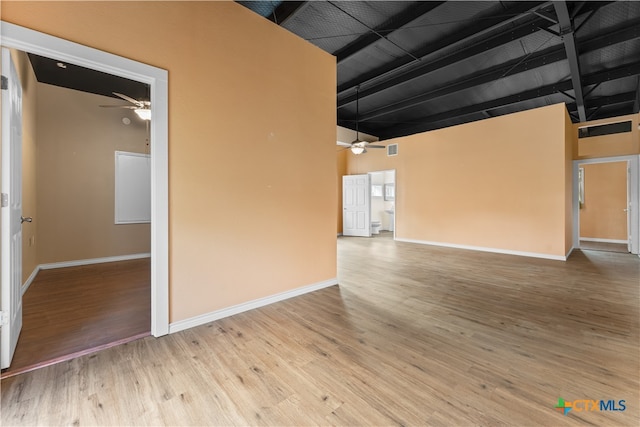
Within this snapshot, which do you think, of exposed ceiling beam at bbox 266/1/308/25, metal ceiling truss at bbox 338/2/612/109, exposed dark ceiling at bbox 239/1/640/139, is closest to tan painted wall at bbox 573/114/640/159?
exposed dark ceiling at bbox 239/1/640/139

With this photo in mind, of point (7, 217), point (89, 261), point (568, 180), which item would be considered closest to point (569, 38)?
point (568, 180)

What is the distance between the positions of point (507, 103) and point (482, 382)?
683 centimetres

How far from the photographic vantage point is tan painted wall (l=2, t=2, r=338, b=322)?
6.96ft

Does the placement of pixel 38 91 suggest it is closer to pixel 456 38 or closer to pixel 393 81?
pixel 393 81

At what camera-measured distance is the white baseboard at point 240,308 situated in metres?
2.33

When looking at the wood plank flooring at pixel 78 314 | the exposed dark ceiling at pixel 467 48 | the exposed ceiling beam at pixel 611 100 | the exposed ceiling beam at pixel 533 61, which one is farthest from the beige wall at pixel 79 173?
the exposed ceiling beam at pixel 611 100

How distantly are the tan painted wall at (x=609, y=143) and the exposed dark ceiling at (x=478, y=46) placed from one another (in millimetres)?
522

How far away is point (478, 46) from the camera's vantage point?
4.13 m

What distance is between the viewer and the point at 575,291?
3299 millimetres

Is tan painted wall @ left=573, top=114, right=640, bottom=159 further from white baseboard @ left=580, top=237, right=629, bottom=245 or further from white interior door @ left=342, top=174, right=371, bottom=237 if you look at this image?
white interior door @ left=342, top=174, right=371, bottom=237

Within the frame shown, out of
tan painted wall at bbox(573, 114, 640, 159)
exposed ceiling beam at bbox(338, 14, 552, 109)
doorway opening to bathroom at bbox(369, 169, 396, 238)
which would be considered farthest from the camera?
doorway opening to bathroom at bbox(369, 169, 396, 238)

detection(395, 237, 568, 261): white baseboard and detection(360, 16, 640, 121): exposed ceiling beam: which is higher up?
detection(360, 16, 640, 121): exposed ceiling beam

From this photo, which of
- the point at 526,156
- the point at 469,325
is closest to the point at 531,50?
the point at 526,156

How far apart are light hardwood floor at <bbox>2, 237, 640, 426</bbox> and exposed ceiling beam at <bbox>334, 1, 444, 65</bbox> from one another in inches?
142
